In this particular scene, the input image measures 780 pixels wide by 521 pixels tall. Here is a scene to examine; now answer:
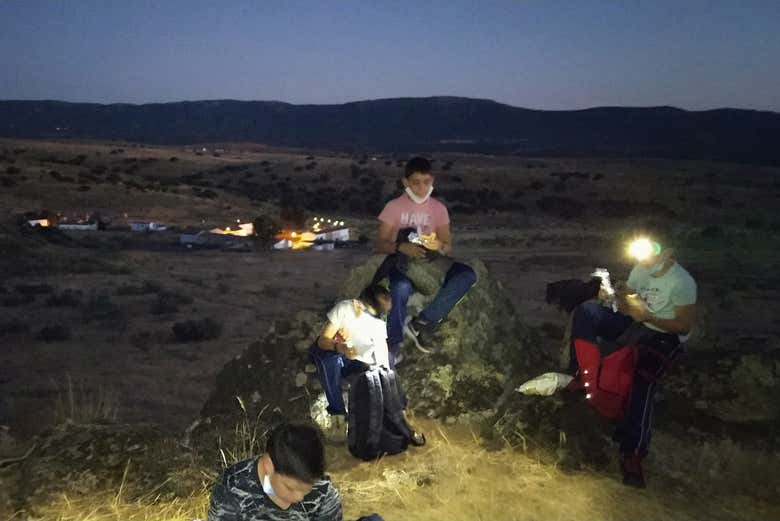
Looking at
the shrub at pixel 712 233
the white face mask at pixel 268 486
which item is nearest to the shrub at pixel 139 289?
the white face mask at pixel 268 486

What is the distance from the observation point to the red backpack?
16.4 ft

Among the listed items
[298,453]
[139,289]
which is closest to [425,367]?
[298,453]

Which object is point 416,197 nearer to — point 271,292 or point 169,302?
point 169,302

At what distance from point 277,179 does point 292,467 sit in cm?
4420

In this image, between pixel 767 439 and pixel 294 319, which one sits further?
pixel 294 319

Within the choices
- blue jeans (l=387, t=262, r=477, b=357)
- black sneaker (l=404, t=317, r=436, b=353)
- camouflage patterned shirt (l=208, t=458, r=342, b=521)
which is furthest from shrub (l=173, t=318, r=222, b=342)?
camouflage patterned shirt (l=208, t=458, r=342, b=521)

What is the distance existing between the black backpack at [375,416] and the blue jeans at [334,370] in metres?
0.12

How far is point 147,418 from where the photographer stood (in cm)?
757

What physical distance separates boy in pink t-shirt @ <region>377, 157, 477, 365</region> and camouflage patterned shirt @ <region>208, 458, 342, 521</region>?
9.57 feet

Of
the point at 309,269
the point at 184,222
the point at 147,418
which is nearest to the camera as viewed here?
the point at 147,418

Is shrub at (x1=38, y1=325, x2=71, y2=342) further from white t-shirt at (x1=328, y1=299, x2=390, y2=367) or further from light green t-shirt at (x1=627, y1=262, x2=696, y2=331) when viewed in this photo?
light green t-shirt at (x1=627, y1=262, x2=696, y2=331)

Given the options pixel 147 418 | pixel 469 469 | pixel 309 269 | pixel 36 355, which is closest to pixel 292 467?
pixel 469 469

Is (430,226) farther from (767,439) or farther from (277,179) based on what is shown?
(277,179)

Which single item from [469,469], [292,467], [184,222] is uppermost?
[292,467]
